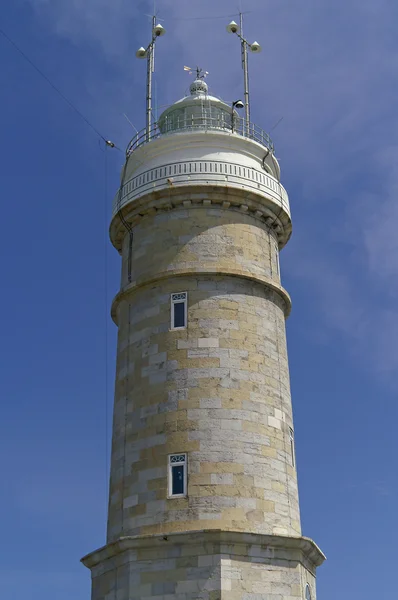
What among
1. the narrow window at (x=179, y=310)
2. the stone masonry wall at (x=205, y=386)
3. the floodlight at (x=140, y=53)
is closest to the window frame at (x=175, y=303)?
the narrow window at (x=179, y=310)

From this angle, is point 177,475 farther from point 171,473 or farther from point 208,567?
point 208,567

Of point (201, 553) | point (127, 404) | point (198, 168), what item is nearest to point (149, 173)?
point (198, 168)

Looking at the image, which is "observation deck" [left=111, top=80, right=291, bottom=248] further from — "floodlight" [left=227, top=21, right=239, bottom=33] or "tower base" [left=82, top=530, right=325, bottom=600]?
"tower base" [left=82, top=530, right=325, bottom=600]

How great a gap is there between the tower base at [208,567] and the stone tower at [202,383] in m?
0.03

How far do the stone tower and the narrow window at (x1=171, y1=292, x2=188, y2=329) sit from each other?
42 millimetres

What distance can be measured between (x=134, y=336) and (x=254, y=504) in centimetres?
Answer: 604

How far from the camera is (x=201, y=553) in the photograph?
66.8 feet

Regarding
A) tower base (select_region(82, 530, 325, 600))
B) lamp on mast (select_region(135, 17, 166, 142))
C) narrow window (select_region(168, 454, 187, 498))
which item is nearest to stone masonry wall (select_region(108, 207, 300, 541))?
narrow window (select_region(168, 454, 187, 498))

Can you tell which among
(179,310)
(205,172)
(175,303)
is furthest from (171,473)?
(205,172)

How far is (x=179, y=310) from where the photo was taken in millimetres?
23766

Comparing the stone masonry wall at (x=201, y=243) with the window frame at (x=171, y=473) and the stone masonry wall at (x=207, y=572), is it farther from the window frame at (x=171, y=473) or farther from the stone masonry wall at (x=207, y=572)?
the stone masonry wall at (x=207, y=572)

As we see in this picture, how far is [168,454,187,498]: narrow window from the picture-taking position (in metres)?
21.5

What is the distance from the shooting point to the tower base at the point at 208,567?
793 inches

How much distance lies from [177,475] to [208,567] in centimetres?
253
